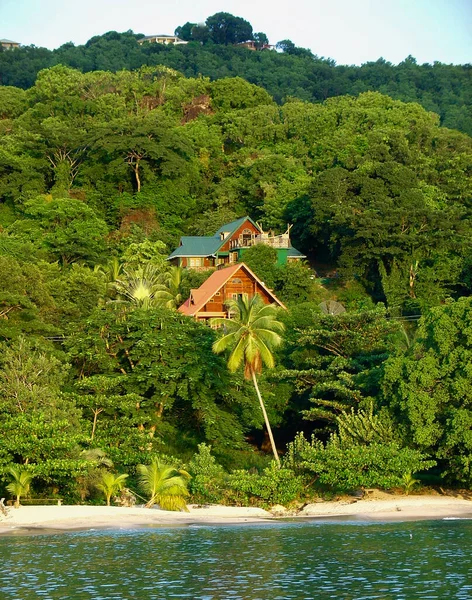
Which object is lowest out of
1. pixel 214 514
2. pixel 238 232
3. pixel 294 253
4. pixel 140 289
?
pixel 214 514

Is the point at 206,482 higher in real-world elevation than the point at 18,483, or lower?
lower

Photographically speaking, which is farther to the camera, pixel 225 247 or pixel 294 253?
pixel 294 253

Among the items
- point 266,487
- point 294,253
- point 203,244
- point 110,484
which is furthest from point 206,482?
point 203,244

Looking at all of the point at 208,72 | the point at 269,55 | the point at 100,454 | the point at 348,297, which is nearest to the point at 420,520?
the point at 100,454

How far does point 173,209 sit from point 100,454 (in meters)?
46.1

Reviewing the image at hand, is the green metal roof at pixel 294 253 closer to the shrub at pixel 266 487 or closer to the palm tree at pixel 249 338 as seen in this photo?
the palm tree at pixel 249 338

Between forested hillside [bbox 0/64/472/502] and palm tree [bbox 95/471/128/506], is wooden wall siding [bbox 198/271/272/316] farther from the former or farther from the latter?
palm tree [bbox 95/471/128/506]

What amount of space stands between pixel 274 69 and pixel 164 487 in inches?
5140

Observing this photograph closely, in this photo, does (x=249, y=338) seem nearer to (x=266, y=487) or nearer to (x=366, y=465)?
(x=266, y=487)

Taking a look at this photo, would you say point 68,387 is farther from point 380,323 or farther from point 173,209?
point 173,209

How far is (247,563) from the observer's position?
26297 millimetres

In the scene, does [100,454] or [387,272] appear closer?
[100,454]

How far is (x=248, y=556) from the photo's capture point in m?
27.2

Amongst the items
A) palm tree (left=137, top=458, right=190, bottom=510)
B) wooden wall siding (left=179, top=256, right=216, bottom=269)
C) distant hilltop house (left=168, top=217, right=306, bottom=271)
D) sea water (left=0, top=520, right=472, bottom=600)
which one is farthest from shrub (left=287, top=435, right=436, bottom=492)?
wooden wall siding (left=179, top=256, right=216, bottom=269)
